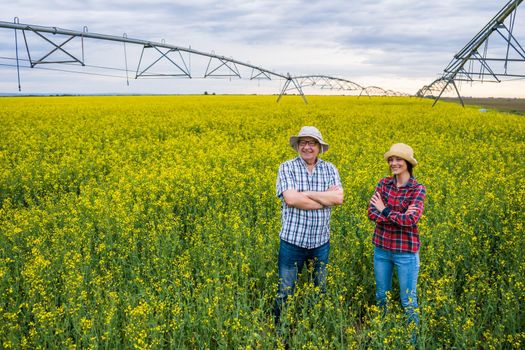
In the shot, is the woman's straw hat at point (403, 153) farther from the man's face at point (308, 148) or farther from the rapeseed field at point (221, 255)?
the rapeseed field at point (221, 255)

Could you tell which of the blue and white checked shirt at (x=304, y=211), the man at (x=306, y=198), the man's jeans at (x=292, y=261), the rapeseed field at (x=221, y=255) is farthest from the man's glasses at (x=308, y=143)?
the rapeseed field at (x=221, y=255)

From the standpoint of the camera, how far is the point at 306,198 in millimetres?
3461

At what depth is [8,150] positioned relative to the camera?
37.7ft

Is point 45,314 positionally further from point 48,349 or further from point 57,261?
point 57,261

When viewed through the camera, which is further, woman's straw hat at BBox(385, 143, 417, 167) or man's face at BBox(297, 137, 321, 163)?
man's face at BBox(297, 137, 321, 163)

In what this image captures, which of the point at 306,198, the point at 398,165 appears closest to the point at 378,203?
the point at 398,165

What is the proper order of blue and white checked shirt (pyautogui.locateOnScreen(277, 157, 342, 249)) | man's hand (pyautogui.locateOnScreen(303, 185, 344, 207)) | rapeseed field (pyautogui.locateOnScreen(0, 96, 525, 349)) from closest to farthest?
1. rapeseed field (pyautogui.locateOnScreen(0, 96, 525, 349))
2. man's hand (pyautogui.locateOnScreen(303, 185, 344, 207))
3. blue and white checked shirt (pyautogui.locateOnScreen(277, 157, 342, 249))

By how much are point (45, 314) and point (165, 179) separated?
4640 millimetres

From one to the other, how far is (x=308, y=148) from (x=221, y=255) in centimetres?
174

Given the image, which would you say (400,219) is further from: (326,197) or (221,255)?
(221,255)

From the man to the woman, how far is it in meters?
0.42

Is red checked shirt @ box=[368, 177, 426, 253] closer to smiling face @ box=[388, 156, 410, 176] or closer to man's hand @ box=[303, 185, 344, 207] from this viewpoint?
smiling face @ box=[388, 156, 410, 176]

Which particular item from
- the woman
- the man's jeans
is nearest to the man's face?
the woman

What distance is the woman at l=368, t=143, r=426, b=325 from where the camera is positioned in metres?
3.37
